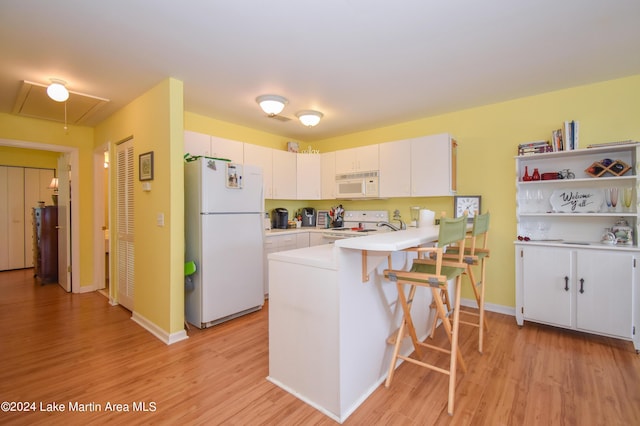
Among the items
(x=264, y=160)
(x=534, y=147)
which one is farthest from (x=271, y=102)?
(x=534, y=147)

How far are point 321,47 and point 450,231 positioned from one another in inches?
62.1

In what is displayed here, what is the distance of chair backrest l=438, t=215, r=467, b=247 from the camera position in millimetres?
1601

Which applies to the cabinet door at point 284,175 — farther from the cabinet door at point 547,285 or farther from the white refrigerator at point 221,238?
the cabinet door at point 547,285

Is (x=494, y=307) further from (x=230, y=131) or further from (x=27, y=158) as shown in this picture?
(x=27, y=158)

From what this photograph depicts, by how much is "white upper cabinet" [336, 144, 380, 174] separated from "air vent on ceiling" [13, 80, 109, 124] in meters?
2.89

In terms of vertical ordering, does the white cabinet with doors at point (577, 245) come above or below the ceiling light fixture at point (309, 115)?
below

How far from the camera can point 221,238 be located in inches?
119

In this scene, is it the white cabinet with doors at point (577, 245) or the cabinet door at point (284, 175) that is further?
the cabinet door at point (284, 175)

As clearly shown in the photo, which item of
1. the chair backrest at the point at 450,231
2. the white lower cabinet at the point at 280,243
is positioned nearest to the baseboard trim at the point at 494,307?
the chair backrest at the point at 450,231

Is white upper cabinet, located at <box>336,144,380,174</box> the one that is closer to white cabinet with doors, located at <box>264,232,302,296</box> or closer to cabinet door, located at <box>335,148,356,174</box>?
cabinet door, located at <box>335,148,356,174</box>

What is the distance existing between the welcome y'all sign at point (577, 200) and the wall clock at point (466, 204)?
2.26ft

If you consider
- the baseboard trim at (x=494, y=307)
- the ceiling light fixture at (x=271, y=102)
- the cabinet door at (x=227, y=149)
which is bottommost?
the baseboard trim at (x=494, y=307)

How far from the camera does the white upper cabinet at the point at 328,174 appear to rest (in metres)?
4.52

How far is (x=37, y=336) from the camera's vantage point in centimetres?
279
